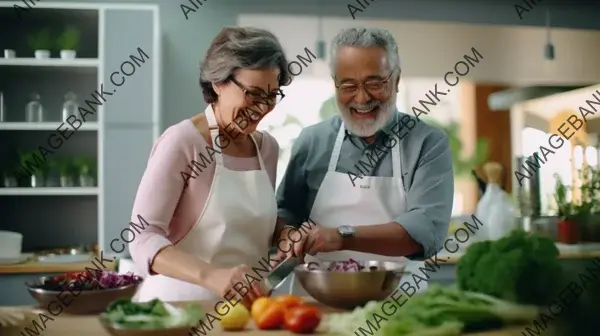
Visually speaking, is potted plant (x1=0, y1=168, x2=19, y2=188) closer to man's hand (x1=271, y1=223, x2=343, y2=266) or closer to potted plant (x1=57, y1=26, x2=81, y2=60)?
potted plant (x1=57, y1=26, x2=81, y2=60)

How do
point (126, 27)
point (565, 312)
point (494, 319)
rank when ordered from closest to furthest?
point (565, 312)
point (494, 319)
point (126, 27)

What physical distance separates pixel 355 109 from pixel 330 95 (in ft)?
1.72

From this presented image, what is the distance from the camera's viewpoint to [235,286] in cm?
79

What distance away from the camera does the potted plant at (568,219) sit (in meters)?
0.37

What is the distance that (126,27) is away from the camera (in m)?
1.75

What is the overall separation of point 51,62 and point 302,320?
4.42ft

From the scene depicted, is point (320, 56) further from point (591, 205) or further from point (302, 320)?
point (591, 205)

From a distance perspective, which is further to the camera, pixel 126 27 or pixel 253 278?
pixel 126 27

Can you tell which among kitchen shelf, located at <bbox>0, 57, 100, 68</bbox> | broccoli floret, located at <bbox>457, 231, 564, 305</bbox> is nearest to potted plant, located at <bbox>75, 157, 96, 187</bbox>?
kitchen shelf, located at <bbox>0, 57, 100, 68</bbox>

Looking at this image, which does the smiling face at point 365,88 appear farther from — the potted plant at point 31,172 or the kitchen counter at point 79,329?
the potted plant at point 31,172

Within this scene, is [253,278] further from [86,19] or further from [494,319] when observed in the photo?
[86,19]

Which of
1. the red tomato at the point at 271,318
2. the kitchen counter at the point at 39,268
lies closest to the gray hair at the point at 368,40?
the red tomato at the point at 271,318

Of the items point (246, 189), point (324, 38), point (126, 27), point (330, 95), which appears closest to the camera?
point (246, 189)

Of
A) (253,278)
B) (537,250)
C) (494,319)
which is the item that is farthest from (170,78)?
(537,250)
